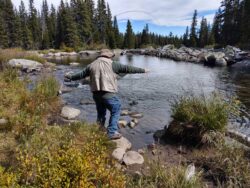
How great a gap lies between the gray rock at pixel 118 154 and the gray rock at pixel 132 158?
0.08m

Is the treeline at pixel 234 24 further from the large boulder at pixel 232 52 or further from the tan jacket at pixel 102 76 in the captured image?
the tan jacket at pixel 102 76

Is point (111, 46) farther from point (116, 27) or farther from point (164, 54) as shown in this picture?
point (164, 54)

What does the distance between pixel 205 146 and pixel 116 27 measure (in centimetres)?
6864

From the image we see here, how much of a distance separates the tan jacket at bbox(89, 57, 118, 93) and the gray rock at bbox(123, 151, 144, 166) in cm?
140

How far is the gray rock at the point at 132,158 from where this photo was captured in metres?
5.16

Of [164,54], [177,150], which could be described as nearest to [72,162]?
[177,150]

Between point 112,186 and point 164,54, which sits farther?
point 164,54

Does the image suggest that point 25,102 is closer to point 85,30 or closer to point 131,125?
point 131,125

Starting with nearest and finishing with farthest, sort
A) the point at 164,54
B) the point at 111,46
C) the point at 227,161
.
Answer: the point at 227,161 < the point at 164,54 < the point at 111,46

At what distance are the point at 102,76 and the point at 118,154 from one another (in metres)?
1.67

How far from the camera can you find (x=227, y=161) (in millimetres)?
4492

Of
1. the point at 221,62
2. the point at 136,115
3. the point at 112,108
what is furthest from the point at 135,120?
the point at 221,62

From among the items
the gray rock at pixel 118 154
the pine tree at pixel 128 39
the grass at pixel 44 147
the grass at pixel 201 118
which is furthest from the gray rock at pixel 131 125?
the pine tree at pixel 128 39

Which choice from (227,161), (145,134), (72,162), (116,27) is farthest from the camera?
(116,27)
